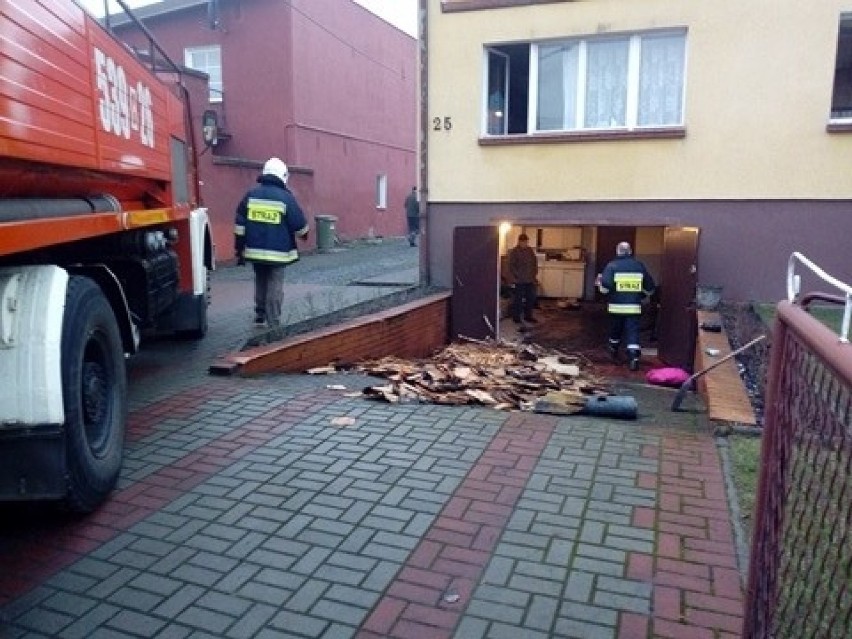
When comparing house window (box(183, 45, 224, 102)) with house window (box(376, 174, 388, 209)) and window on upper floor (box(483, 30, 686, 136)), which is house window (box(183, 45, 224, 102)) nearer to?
house window (box(376, 174, 388, 209))

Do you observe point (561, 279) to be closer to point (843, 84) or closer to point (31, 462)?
point (843, 84)

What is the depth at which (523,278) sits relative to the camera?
1371 cm

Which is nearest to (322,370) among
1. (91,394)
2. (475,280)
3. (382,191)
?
(91,394)

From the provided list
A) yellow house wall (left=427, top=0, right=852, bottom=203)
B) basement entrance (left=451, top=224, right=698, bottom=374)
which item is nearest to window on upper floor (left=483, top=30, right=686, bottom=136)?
yellow house wall (left=427, top=0, right=852, bottom=203)

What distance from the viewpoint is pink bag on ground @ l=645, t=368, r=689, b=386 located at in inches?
347

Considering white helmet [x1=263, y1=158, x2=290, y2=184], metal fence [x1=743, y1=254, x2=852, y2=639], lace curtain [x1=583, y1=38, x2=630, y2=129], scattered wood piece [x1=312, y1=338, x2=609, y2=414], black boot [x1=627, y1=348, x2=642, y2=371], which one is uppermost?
lace curtain [x1=583, y1=38, x2=630, y2=129]

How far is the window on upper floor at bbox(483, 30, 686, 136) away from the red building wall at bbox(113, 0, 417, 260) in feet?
24.3

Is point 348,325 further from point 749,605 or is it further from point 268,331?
point 749,605

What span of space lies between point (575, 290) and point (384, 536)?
524 inches

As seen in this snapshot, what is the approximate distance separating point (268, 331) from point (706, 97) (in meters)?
7.60

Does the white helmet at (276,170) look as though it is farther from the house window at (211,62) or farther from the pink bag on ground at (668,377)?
the house window at (211,62)

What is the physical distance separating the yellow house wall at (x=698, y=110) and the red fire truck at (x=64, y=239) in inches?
292

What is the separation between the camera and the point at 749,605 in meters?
2.33

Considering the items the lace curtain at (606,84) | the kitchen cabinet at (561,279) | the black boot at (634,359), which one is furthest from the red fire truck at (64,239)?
the kitchen cabinet at (561,279)
